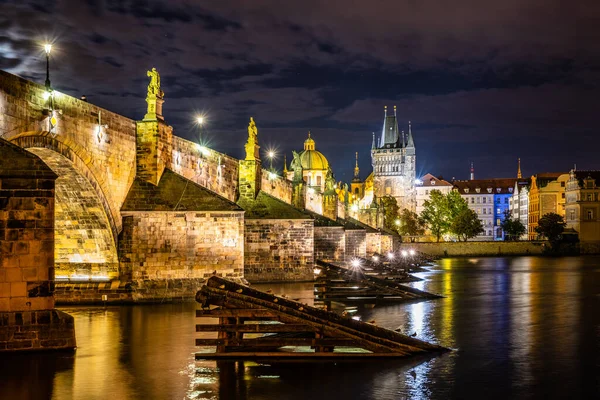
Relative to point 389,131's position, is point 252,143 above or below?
below

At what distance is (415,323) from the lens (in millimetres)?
19203

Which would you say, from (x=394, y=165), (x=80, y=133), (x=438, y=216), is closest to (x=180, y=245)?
(x=80, y=133)

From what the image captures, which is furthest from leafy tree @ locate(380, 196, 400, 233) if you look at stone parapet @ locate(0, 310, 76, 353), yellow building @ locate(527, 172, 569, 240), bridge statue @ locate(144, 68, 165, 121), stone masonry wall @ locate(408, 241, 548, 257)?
stone parapet @ locate(0, 310, 76, 353)

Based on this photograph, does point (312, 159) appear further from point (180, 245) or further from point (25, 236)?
point (25, 236)

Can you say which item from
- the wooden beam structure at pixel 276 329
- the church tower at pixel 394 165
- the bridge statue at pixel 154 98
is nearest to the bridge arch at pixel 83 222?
the bridge statue at pixel 154 98

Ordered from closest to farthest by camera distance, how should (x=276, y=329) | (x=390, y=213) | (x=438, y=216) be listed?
(x=276, y=329)
(x=438, y=216)
(x=390, y=213)

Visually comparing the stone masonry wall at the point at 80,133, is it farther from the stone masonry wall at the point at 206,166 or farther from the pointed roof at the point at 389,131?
the pointed roof at the point at 389,131

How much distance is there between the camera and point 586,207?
97.1 metres

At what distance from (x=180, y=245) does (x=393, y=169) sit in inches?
5256

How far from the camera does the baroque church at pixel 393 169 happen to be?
152750 mm

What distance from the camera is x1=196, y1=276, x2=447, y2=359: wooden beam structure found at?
13305 millimetres

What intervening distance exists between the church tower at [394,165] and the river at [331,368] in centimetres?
13321

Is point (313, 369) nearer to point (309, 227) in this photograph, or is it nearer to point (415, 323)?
point (415, 323)

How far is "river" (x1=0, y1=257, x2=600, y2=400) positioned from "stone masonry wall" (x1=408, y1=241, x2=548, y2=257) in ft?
247
